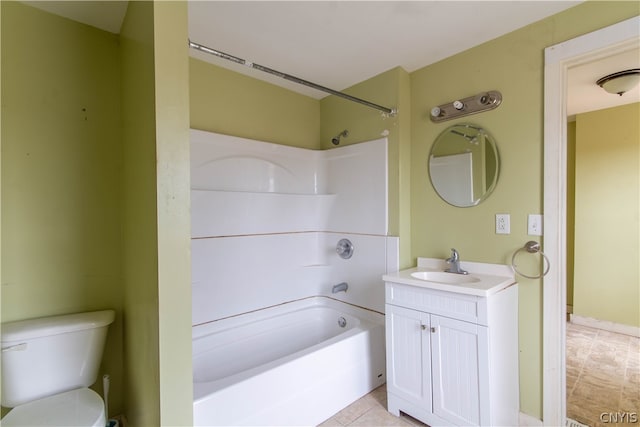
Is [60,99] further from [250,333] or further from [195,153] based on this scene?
[250,333]

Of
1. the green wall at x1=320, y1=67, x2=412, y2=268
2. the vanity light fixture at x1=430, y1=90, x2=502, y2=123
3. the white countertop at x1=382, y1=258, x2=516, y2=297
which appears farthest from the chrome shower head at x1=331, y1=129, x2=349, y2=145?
the white countertop at x1=382, y1=258, x2=516, y2=297

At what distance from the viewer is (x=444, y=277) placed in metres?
2.05

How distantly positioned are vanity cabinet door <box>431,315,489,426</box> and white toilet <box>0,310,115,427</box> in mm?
1677

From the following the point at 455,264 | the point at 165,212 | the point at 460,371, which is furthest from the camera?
the point at 455,264

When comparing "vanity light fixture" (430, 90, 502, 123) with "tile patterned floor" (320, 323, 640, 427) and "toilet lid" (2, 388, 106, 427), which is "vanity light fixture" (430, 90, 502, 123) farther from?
"toilet lid" (2, 388, 106, 427)

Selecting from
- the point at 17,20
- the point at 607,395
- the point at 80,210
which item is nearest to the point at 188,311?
the point at 80,210

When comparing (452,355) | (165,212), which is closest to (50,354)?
(165,212)

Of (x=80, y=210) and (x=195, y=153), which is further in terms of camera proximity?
(x=195, y=153)

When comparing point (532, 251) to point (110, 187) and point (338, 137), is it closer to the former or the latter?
point (338, 137)

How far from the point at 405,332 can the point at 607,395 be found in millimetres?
1546

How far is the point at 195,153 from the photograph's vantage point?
A: 215 centimetres

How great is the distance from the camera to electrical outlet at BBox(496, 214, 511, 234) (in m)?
1.85

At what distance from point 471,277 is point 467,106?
110 centimetres

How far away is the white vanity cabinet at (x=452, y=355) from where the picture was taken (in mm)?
1562
